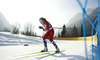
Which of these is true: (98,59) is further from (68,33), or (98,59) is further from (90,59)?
(68,33)

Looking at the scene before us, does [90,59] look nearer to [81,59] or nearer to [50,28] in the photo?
[81,59]

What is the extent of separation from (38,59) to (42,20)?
1491 millimetres

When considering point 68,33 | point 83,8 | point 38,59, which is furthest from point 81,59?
point 68,33

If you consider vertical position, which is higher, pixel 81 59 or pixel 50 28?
pixel 50 28

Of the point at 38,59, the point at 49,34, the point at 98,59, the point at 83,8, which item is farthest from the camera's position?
the point at 49,34

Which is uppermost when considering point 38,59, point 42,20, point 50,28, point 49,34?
point 42,20

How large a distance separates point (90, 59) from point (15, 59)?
1.64 m

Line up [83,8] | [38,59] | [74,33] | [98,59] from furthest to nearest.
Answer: [74,33], [38,59], [98,59], [83,8]

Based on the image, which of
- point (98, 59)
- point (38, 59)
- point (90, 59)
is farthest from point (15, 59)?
point (98, 59)

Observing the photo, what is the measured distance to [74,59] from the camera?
1664 millimetres

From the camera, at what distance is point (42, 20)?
286 cm

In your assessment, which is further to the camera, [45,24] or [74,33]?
[74,33]

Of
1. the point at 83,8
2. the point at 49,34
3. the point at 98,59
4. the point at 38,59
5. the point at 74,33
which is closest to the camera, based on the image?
the point at 83,8

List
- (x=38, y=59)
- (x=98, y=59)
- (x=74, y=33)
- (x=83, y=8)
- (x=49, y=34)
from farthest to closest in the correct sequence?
(x=74, y=33)
(x=49, y=34)
(x=38, y=59)
(x=98, y=59)
(x=83, y=8)
